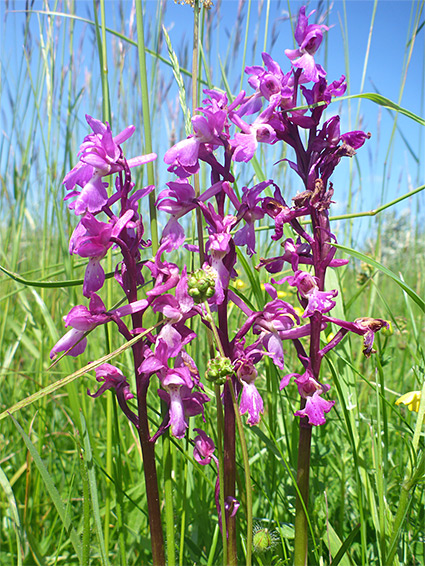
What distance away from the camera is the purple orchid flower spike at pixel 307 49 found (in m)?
0.91

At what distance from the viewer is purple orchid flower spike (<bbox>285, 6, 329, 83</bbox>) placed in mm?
906

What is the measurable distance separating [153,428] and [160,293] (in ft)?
2.95

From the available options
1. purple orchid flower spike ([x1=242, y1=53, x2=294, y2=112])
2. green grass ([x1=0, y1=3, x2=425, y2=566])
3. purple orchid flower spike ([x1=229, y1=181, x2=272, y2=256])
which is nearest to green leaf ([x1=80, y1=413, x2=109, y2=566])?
green grass ([x1=0, y1=3, x2=425, y2=566])

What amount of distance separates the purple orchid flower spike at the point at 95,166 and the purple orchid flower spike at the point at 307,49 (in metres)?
0.35

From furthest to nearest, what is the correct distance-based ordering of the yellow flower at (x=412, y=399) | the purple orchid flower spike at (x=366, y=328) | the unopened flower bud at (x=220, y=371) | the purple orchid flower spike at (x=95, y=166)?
the yellow flower at (x=412, y=399)
the purple orchid flower spike at (x=366, y=328)
the purple orchid flower spike at (x=95, y=166)
the unopened flower bud at (x=220, y=371)

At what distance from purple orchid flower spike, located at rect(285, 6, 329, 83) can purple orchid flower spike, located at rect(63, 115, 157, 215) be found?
1.14 feet

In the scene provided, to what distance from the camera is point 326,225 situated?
0.92 m

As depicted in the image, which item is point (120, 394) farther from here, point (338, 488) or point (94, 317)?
point (338, 488)

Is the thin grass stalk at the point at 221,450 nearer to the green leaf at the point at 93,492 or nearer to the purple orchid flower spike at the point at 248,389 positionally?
the purple orchid flower spike at the point at 248,389

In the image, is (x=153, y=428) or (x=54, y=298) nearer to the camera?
(x=153, y=428)

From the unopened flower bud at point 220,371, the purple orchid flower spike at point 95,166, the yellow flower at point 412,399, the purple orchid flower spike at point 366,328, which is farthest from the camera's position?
the yellow flower at point 412,399

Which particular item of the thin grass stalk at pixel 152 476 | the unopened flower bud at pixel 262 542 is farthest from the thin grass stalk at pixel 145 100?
the unopened flower bud at pixel 262 542

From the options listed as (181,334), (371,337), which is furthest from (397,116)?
(181,334)

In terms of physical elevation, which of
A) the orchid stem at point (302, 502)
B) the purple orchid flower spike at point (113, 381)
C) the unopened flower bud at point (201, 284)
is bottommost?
the orchid stem at point (302, 502)
